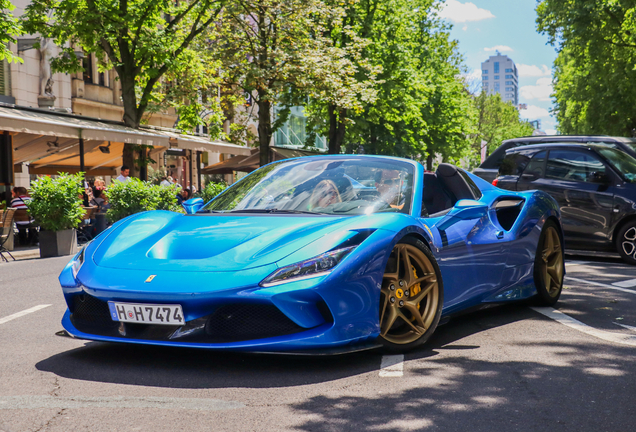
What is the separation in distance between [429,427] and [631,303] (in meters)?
4.37

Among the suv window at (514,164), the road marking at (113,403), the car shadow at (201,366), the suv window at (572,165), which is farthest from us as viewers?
the suv window at (514,164)

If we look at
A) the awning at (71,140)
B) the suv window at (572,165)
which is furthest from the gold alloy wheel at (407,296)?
the awning at (71,140)

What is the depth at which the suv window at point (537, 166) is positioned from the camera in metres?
11.5

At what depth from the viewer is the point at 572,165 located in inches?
442

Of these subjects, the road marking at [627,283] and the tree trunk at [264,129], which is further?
the tree trunk at [264,129]

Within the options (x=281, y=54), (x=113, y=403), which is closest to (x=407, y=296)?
(x=113, y=403)

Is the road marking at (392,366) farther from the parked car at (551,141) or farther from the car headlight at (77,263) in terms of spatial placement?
the parked car at (551,141)

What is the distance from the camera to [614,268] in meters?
10.0

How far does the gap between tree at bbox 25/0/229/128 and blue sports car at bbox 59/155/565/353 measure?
52.1 feet

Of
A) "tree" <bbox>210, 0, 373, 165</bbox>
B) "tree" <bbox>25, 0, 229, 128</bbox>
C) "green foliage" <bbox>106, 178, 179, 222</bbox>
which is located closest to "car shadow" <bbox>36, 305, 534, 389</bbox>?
"green foliage" <bbox>106, 178, 179, 222</bbox>

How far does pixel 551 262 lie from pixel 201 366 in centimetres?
362

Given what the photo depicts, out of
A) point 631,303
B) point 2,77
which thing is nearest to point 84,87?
point 2,77

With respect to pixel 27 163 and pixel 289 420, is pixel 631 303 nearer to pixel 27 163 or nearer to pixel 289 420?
pixel 289 420

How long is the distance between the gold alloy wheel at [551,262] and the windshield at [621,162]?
465cm
